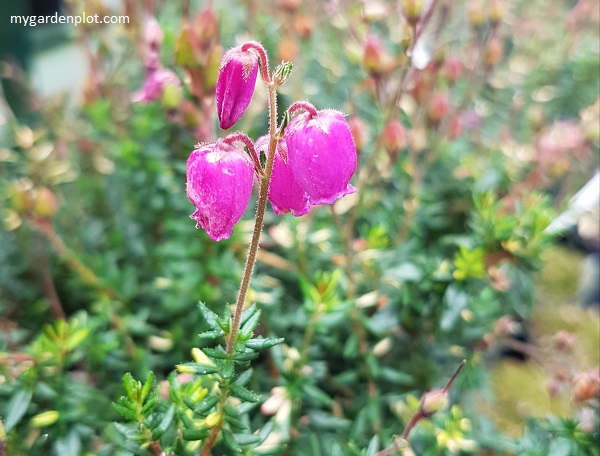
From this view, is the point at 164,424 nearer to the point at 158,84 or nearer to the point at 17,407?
the point at 17,407

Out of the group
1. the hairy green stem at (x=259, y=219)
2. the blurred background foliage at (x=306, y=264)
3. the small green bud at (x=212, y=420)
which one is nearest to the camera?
the hairy green stem at (x=259, y=219)

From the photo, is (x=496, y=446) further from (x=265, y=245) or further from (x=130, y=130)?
(x=130, y=130)

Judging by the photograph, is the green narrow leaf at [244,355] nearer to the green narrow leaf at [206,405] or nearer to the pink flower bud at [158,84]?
the green narrow leaf at [206,405]

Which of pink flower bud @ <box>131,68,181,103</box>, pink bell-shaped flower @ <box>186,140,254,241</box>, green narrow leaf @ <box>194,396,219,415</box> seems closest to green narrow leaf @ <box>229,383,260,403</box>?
green narrow leaf @ <box>194,396,219,415</box>

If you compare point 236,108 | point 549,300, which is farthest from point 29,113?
point 549,300

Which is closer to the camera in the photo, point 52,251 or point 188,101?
point 188,101

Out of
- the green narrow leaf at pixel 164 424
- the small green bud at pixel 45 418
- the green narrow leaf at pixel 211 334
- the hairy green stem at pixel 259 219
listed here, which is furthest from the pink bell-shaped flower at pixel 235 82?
the small green bud at pixel 45 418
